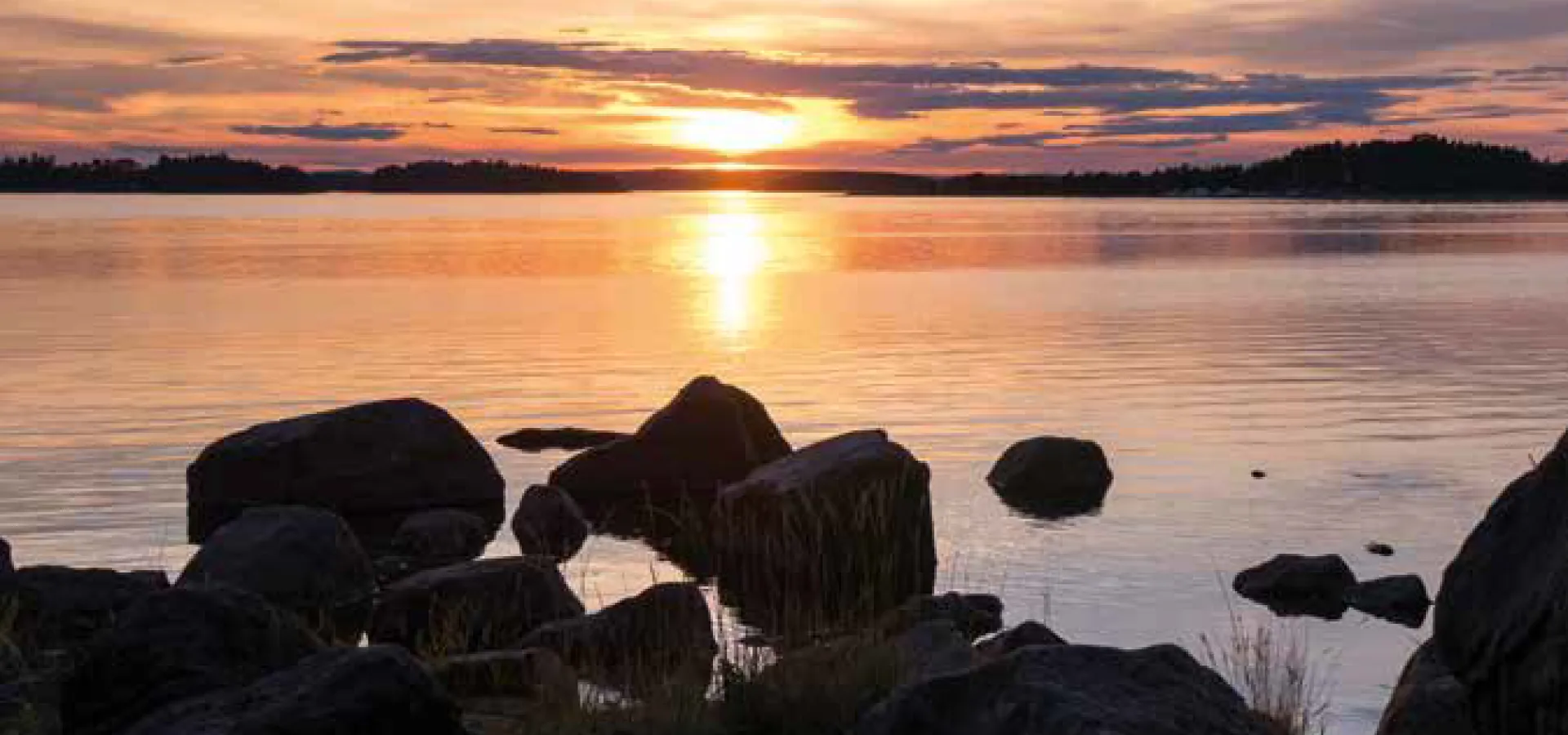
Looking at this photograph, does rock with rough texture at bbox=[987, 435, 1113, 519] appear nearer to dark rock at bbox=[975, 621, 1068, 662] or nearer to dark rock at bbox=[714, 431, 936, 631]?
dark rock at bbox=[714, 431, 936, 631]

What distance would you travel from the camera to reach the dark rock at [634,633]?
13.4 metres

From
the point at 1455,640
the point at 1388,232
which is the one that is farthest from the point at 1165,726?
the point at 1388,232

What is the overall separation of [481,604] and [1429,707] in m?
7.78

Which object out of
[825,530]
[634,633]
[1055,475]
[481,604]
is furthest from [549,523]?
[634,633]

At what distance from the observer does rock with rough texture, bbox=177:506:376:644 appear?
1619cm

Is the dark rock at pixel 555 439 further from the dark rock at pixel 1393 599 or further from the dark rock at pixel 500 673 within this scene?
the dark rock at pixel 500 673

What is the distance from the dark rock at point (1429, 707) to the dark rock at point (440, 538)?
12206mm

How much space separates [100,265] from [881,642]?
84798 millimetres

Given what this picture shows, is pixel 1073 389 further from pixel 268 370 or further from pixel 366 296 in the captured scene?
pixel 366 296

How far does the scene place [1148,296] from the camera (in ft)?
227

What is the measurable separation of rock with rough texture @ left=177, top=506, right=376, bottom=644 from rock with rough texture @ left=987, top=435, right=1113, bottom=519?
9.95 meters

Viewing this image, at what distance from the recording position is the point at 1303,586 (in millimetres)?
18375

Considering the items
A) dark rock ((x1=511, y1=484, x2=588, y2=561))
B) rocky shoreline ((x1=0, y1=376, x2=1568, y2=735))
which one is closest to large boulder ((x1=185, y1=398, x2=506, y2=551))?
rocky shoreline ((x1=0, y1=376, x2=1568, y2=735))

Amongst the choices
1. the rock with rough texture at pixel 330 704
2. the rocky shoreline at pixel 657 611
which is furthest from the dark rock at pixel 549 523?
the rock with rough texture at pixel 330 704
